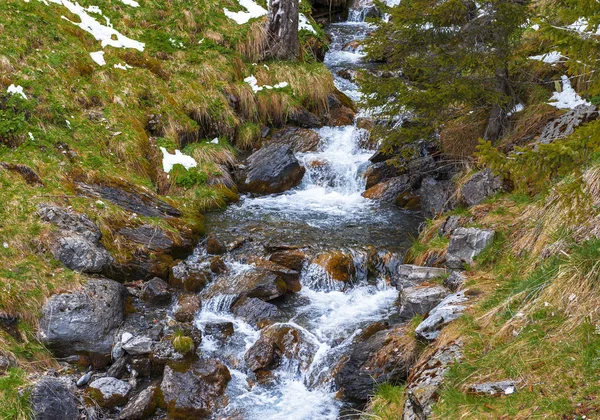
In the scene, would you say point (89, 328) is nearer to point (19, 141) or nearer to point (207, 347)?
point (207, 347)

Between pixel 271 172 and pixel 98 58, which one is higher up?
pixel 98 58

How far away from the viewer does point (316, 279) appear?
29.0 ft

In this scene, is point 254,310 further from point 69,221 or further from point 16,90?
point 16,90

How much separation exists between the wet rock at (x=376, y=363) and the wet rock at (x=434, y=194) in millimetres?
3866

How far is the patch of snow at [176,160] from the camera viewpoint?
11422 millimetres

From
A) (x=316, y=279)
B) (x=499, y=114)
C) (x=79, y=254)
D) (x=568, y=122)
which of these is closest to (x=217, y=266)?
(x=316, y=279)

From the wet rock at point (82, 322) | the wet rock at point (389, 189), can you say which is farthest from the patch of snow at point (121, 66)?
the wet rock at point (82, 322)

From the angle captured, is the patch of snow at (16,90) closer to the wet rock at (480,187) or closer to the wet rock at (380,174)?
the wet rock at (380,174)

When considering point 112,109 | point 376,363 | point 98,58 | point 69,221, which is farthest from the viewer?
point 98,58

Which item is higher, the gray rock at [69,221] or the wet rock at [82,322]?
the gray rock at [69,221]

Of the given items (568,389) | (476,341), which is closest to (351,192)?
(476,341)

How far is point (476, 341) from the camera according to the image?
486 centimetres

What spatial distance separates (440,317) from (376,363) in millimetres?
1003

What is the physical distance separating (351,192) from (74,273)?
6.58 m
